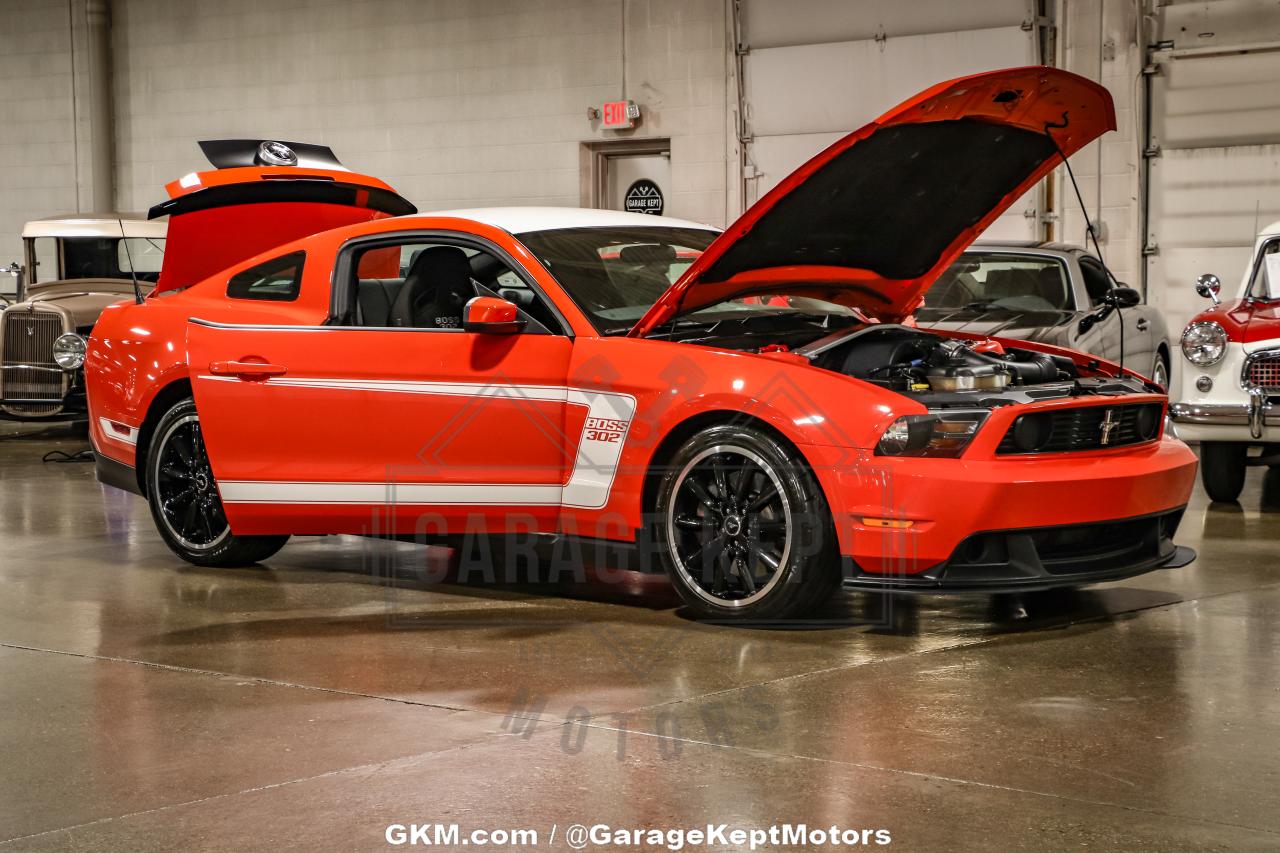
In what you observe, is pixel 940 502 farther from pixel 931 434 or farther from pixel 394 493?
pixel 394 493

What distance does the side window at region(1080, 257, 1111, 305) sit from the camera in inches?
405

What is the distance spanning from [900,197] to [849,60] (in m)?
10.0

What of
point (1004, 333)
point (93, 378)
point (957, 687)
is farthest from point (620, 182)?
point (957, 687)

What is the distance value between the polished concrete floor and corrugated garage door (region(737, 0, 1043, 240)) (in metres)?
9.12

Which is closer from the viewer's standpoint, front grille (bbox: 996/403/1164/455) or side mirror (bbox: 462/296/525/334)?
front grille (bbox: 996/403/1164/455)

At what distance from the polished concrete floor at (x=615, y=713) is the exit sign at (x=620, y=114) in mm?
10750

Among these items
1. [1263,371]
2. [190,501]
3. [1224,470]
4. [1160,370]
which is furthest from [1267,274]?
[190,501]

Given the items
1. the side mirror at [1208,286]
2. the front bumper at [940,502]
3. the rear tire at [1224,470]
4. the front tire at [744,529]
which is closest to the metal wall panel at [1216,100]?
the side mirror at [1208,286]

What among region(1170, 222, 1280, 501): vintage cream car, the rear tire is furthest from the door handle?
the rear tire

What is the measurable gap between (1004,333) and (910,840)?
257 inches

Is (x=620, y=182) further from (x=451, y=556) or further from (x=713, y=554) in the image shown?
(x=713, y=554)

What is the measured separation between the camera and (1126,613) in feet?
18.8

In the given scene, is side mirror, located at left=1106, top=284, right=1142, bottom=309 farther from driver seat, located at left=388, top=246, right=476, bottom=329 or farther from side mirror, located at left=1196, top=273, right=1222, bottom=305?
driver seat, located at left=388, top=246, right=476, bottom=329

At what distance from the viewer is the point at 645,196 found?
17.2 meters
